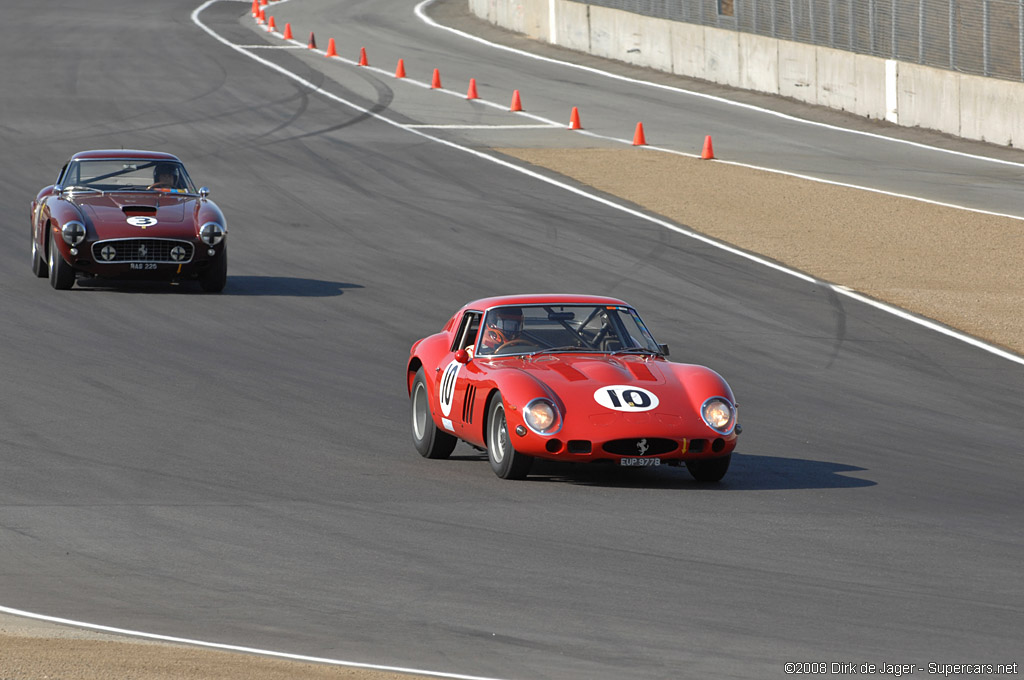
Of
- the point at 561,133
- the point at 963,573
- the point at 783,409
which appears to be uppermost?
the point at 963,573

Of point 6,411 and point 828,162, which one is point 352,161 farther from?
point 6,411

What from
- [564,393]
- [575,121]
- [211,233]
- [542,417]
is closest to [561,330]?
[564,393]

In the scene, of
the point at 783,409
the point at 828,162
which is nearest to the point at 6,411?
the point at 783,409

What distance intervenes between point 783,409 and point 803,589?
6.24 m

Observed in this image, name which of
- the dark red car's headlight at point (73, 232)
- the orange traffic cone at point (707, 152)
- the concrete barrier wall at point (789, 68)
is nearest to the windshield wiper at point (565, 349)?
the dark red car's headlight at point (73, 232)

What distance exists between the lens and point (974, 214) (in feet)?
81.1

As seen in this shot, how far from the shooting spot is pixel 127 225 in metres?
18.4

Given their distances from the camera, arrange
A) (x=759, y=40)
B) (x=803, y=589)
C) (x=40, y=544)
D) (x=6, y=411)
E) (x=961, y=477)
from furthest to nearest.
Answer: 1. (x=759, y=40)
2. (x=6, y=411)
3. (x=961, y=477)
4. (x=40, y=544)
5. (x=803, y=589)

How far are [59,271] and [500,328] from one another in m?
8.65

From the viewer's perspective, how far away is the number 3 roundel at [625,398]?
1074cm

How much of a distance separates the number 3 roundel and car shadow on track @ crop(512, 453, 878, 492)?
618 mm

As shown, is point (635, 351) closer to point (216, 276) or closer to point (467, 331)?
point (467, 331)

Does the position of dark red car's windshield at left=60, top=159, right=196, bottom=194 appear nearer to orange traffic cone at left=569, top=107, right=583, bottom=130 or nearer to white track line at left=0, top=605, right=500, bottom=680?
white track line at left=0, top=605, right=500, bottom=680

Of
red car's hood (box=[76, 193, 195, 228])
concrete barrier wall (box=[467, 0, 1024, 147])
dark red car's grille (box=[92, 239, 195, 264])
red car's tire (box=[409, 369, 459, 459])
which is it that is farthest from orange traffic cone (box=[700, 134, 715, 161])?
red car's tire (box=[409, 369, 459, 459])
